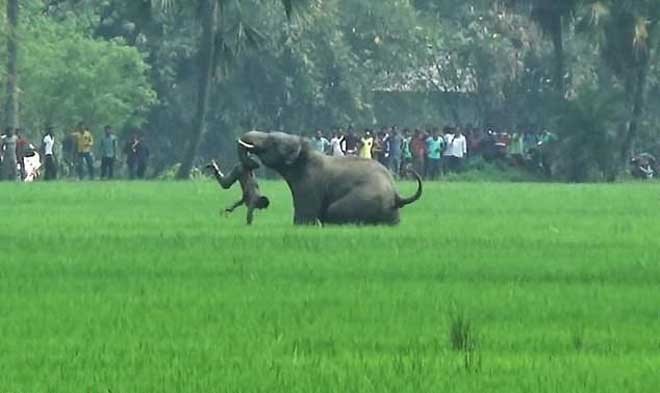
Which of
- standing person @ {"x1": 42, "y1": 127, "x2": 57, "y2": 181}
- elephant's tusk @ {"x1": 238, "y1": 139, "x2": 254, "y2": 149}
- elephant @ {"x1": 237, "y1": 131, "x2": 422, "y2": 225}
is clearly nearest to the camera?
elephant @ {"x1": 237, "y1": 131, "x2": 422, "y2": 225}

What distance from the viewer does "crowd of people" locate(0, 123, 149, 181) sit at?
2628 inches

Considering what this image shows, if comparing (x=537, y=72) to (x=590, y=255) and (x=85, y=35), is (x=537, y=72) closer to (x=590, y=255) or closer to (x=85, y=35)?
(x=85, y=35)

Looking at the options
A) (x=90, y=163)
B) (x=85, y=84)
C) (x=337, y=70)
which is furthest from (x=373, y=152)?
(x=337, y=70)

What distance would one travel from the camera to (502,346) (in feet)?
44.0

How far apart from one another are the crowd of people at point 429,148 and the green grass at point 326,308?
41.5 meters

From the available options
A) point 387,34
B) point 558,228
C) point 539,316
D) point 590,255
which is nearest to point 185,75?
point 387,34

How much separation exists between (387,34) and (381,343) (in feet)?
259

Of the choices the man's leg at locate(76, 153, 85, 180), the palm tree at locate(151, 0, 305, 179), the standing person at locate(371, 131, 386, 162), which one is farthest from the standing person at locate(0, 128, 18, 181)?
the standing person at locate(371, 131, 386, 162)

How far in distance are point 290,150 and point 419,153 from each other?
1757 inches

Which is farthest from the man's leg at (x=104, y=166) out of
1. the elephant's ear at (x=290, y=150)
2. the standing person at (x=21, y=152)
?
the elephant's ear at (x=290, y=150)

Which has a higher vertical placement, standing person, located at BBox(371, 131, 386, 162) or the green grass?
the green grass

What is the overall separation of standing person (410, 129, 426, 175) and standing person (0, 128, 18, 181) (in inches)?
481

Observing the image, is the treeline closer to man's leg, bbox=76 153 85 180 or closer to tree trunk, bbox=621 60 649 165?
tree trunk, bbox=621 60 649 165

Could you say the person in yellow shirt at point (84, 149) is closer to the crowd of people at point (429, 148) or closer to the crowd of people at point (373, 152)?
the crowd of people at point (373, 152)
